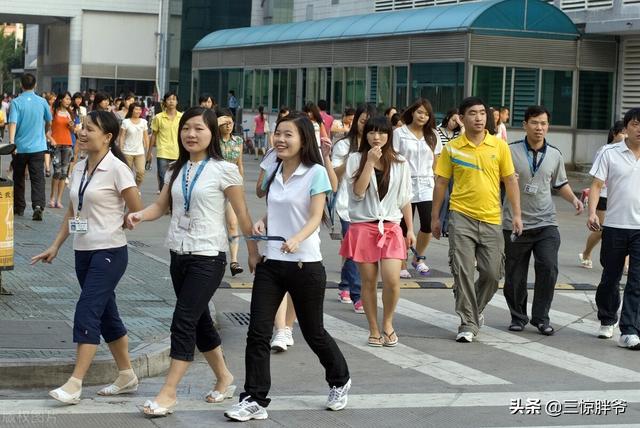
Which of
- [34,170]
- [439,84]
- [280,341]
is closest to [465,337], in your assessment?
[280,341]

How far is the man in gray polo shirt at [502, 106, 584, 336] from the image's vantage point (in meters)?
11.0

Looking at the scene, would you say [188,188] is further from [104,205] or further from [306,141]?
[306,141]

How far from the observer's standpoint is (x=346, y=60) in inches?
1594

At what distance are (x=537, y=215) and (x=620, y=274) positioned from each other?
862 millimetres

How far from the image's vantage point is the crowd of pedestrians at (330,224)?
24.8 ft

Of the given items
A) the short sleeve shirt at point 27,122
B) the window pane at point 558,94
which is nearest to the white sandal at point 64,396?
the short sleeve shirt at point 27,122

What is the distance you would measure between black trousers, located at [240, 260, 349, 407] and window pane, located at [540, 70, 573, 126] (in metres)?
27.1

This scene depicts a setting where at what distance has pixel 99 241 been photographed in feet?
25.7

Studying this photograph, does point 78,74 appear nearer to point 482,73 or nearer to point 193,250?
point 482,73

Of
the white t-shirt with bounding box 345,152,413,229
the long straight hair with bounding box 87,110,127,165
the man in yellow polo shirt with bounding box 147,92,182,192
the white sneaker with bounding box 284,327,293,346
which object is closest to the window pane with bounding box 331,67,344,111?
the man in yellow polo shirt with bounding box 147,92,182,192

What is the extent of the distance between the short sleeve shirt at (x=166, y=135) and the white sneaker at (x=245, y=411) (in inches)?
509

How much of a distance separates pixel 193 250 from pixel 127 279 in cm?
527

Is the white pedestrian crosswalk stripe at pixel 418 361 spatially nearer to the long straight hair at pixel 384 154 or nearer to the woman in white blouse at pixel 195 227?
the long straight hair at pixel 384 154

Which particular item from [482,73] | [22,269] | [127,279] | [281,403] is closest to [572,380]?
[281,403]
